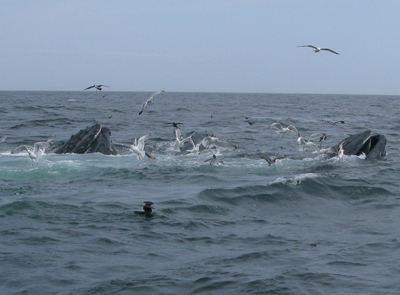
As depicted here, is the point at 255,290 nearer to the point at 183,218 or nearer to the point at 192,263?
the point at 192,263

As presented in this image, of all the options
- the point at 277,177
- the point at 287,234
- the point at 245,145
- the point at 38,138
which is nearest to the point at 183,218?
the point at 287,234

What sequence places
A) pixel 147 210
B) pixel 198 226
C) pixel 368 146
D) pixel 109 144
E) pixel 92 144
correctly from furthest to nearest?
pixel 109 144, pixel 92 144, pixel 368 146, pixel 147 210, pixel 198 226

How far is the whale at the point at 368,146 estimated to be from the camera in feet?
58.4

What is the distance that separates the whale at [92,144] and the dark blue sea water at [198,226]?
1.71 feet

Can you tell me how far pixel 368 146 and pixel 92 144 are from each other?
33.0 feet

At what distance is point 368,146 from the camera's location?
18016 mm

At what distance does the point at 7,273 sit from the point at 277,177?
9144mm

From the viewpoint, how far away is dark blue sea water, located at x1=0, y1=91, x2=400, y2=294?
7.32m

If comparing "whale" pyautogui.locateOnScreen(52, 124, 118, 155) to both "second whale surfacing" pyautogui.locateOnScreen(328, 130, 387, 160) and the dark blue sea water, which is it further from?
"second whale surfacing" pyautogui.locateOnScreen(328, 130, 387, 160)

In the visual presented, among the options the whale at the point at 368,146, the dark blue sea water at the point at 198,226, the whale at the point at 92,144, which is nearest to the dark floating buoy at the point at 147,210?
the dark blue sea water at the point at 198,226

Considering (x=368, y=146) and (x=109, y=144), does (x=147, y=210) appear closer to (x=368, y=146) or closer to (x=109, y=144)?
(x=109, y=144)

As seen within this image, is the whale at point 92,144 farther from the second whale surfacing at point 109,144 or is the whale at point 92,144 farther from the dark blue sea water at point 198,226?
the dark blue sea water at point 198,226

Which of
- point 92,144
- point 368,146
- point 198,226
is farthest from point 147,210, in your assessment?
point 368,146

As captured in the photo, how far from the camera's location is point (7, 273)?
743 centimetres
